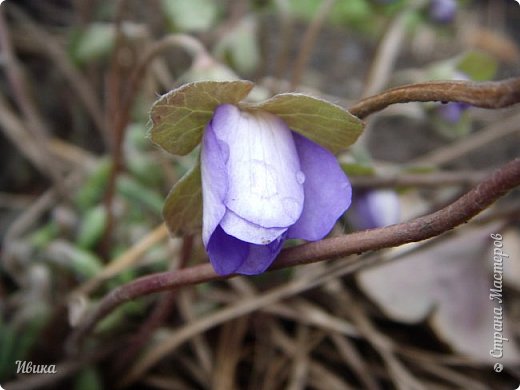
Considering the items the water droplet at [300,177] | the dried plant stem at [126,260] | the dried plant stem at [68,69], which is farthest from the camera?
the dried plant stem at [68,69]

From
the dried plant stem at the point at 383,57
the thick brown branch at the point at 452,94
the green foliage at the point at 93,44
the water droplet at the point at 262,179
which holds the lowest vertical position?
the dried plant stem at the point at 383,57

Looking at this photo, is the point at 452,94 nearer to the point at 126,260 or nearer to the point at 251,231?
the point at 251,231

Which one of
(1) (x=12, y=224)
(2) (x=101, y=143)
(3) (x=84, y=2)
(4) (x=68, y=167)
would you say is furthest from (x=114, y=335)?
A: (3) (x=84, y=2)

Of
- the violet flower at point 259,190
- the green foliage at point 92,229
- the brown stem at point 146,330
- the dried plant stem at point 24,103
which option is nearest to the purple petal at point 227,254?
the violet flower at point 259,190

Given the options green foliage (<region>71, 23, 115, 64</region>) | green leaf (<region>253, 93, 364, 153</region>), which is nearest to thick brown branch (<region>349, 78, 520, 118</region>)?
green leaf (<region>253, 93, 364, 153</region>)

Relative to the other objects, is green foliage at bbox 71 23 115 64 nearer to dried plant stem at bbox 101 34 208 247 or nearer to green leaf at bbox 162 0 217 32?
green leaf at bbox 162 0 217 32

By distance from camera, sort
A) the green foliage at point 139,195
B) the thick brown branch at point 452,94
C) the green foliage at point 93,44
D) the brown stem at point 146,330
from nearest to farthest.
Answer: the thick brown branch at point 452,94, the brown stem at point 146,330, the green foliage at point 139,195, the green foliage at point 93,44

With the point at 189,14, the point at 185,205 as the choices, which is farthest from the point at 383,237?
the point at 189,14

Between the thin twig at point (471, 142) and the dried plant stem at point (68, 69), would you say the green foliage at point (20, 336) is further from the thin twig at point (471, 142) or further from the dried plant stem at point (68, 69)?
the thin twig at point (471, 142)
